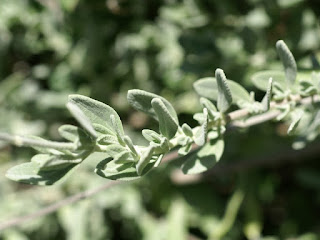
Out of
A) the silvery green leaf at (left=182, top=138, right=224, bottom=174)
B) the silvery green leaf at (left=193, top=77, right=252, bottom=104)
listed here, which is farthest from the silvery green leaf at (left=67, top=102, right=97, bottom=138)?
the silvery green leaf at (left=193, top=77, right=252, bottom=104)

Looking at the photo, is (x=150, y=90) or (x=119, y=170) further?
(x=150, y=90)

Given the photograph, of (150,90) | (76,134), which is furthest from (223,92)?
(150,90)

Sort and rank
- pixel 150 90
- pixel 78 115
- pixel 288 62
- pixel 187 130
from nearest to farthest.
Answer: pixel 78 115, pixel 187 130, pixel 288 62, pixel 150 90

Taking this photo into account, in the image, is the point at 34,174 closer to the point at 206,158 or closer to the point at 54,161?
the point at 54,161

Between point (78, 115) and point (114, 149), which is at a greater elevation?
point (78, 115)

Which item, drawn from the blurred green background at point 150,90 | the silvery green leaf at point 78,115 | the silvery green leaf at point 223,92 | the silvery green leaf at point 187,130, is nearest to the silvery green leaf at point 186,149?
the silvery green leaf at point 187,130

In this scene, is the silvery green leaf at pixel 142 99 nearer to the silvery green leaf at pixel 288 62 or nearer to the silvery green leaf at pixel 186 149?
the silvery green leaf at pixel 186 149
